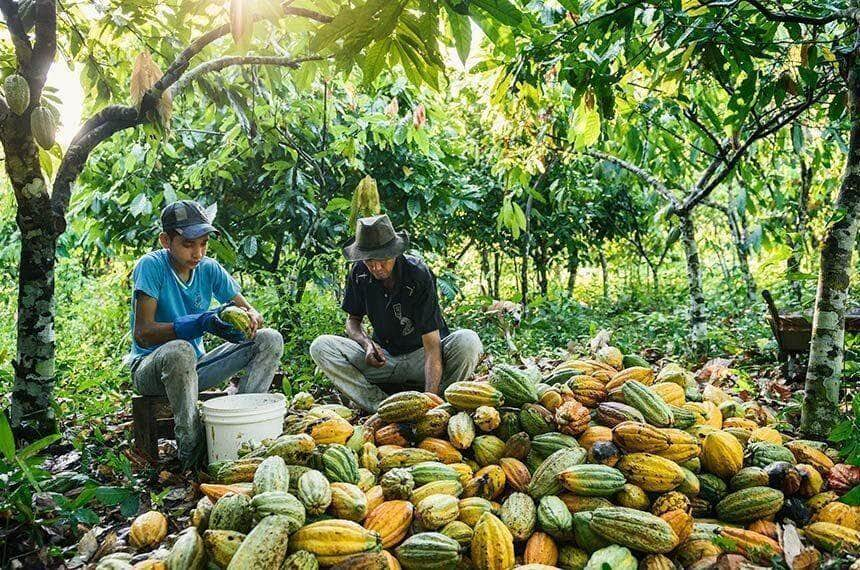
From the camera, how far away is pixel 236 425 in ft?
7.89

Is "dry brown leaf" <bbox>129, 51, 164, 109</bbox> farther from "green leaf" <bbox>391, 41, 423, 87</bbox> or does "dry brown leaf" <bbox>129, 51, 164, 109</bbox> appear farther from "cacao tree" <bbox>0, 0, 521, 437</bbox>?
"green leaf" <bbox>391, 41, 423, 87</bbox>

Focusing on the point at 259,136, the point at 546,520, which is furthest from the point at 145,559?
the point at 259,136

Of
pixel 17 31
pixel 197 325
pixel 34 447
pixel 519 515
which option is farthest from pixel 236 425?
pixel 17 31

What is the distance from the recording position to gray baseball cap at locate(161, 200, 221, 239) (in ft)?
9.19

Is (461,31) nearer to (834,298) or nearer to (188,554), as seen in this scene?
(188,554)

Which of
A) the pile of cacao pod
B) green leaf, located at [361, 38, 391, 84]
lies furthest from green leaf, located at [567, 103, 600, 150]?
green leaf, located at [361, 38, 391, 84]

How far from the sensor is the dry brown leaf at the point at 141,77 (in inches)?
108

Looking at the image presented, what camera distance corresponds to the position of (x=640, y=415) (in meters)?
2.13

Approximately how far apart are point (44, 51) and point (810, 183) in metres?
6.75

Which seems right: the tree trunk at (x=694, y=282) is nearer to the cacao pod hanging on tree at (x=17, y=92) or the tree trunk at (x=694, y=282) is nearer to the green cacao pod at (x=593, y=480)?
the green cacao pod at (x=593, y=480)

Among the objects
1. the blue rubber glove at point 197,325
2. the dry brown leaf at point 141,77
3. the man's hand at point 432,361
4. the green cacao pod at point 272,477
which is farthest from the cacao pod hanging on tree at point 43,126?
the man's hand at point 432,361

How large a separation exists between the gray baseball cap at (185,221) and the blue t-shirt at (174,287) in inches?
7.9

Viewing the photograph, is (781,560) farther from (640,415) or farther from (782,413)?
(782,413)

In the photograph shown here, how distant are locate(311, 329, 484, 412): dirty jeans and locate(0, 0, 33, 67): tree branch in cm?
203
